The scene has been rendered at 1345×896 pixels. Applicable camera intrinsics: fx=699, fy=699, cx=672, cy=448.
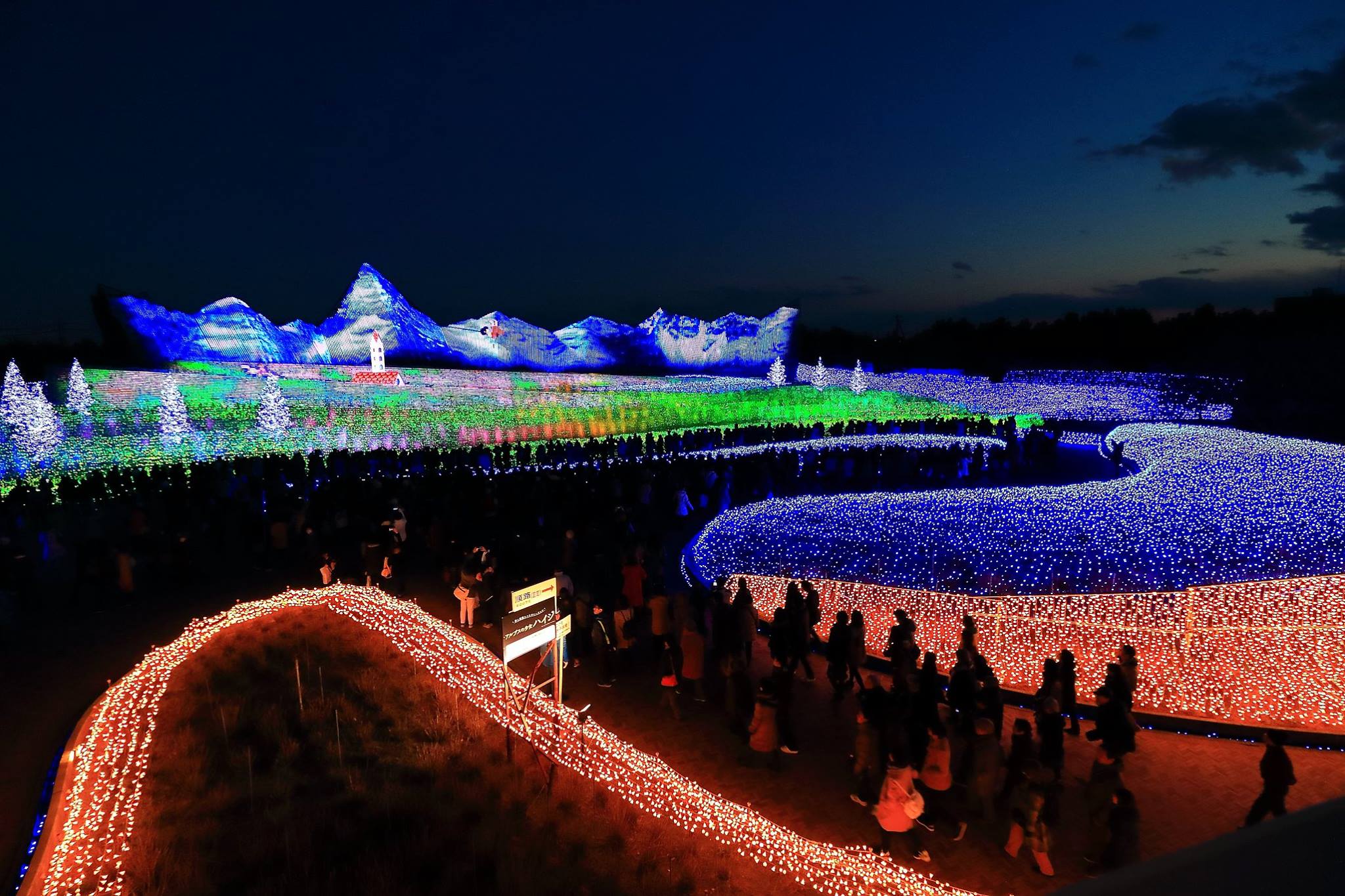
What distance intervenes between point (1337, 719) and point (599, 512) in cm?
1094

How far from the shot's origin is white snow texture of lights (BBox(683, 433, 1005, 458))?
65.1ft

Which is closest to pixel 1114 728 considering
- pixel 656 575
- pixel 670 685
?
pixel 670 685

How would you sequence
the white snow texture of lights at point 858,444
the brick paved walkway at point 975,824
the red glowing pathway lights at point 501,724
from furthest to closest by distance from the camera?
1. the white snow texture of lights at point 858,444
2. the brick paved walkway at point 975,824
3. the red glowing pathway lights at point 501,724

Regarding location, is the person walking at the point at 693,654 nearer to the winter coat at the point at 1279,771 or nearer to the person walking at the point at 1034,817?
the person walking at the point at 1034,817

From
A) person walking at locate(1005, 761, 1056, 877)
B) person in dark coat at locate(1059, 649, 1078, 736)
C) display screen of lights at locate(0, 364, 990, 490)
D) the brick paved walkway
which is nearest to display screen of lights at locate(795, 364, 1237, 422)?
display screen of lights at locate(0, 364, 990, 490)

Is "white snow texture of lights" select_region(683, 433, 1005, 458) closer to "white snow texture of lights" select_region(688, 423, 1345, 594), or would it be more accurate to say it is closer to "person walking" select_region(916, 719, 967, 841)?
"white snow texture of lights" select_region(688, 423, 1345, 594)

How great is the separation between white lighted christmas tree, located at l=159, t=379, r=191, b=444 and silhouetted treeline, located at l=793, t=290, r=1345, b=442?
104 feet

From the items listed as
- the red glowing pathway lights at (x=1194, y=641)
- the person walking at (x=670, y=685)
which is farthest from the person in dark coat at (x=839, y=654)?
the person walking at (x=670, y=685)

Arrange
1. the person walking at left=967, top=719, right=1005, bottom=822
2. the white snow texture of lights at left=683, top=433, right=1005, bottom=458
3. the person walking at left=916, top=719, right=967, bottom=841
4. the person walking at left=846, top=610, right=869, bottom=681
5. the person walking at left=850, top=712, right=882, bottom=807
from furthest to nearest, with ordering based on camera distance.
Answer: the white snow texture of lights at left=683, top=433, right=1005, bottom=458, the person walking at left=846, top=610, right=869, bottom=681, the person walking at left=850, top=712, right=882, bottom=807, the person walking at left=916, top=719, right=967, bottom=841, the person walking at left=967, top=719, right=1005, bottom=822

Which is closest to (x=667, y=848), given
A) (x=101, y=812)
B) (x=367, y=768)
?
(x=367, y=768)

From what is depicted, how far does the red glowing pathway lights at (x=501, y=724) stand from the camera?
15.4 ft

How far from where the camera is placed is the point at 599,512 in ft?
46.6

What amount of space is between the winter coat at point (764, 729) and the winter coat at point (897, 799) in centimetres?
123

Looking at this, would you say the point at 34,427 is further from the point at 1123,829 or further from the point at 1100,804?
the point at 1123,829
